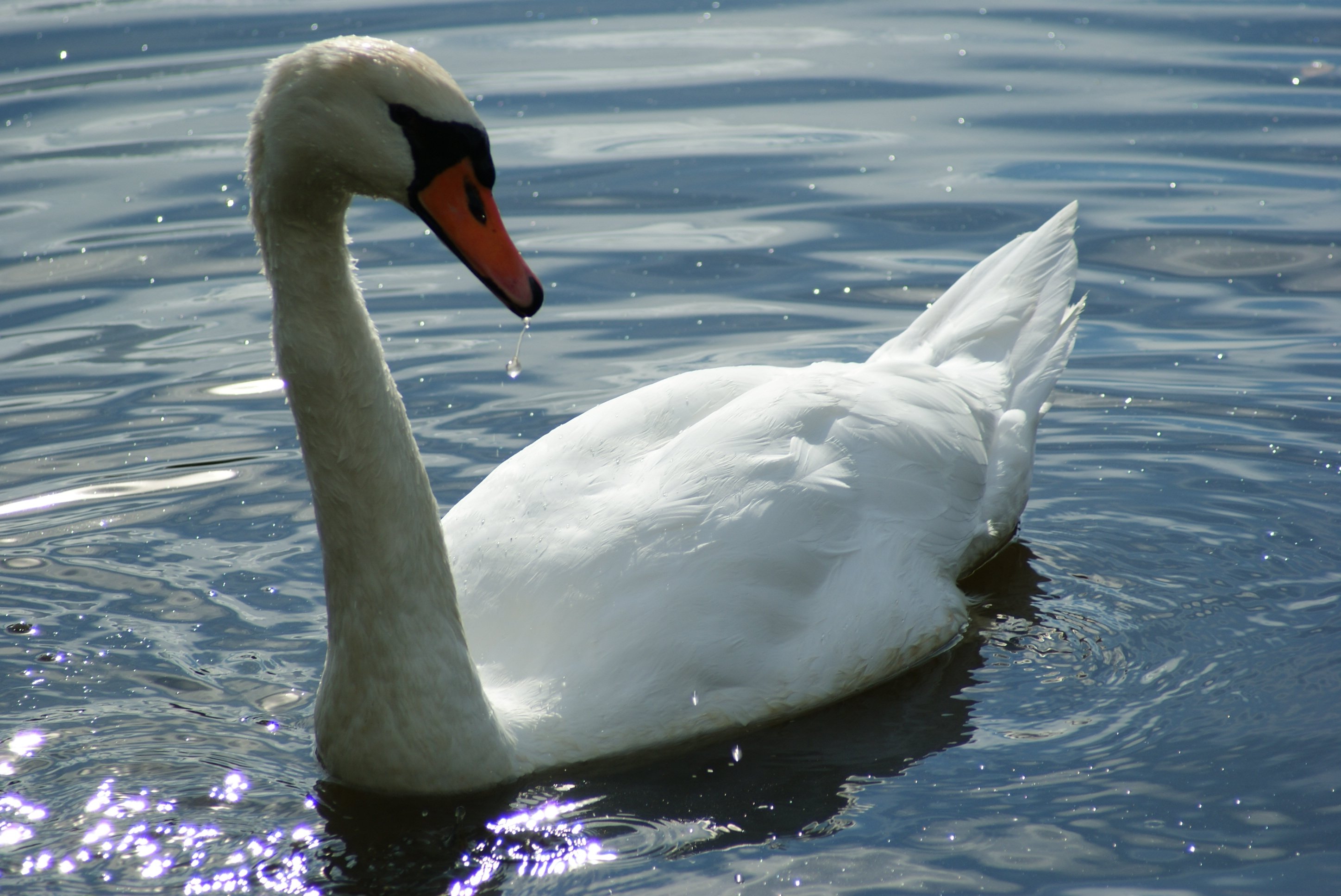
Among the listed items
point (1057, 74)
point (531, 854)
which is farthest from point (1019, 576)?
point (1057, 74)

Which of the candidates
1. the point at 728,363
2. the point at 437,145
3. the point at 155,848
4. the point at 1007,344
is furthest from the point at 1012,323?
the point at 155,848

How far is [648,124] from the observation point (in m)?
11.2

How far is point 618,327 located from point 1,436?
285 centimetres

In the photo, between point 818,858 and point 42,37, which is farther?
point 42,37

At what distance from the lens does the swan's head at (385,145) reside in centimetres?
398

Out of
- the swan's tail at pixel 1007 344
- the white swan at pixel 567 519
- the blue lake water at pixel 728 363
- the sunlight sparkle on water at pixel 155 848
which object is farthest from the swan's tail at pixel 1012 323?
the sunlight sparkle on water at pixel 155 848

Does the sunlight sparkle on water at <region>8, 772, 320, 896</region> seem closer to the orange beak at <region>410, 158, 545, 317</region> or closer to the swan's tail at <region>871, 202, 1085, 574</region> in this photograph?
the orange beak at <region>410, 158, 545, 317</region>

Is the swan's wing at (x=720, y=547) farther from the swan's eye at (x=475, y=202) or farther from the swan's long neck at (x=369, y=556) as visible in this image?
the swan's eye at (x=475, y=202)

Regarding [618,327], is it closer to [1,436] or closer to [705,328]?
[705,328]

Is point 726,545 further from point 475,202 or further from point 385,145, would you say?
point 385,145

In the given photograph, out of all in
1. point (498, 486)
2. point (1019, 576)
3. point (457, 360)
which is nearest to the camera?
point (498, 486)

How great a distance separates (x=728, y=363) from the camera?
26.0 feet

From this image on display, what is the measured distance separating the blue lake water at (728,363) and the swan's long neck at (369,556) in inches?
6.9

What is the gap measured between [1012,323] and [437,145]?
312 centimetres
